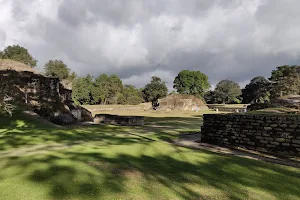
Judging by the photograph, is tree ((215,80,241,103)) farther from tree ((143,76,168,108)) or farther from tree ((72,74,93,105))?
tree ((72,74,93,105))

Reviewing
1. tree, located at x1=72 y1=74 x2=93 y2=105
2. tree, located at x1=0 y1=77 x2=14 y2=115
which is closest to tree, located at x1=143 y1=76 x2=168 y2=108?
tree, located at x1=72 y1=74 x2=93 y2=105

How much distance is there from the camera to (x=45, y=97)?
24141 mm

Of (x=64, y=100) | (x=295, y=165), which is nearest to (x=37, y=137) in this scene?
(x=295, y=165)

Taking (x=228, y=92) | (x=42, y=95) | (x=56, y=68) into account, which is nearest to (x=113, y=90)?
(x=56, y=68)

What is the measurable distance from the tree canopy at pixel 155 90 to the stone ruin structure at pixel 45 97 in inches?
1987

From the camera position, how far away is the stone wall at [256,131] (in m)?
8.95

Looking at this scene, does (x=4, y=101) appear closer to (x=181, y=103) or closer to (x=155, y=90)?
(x=181, y=103)

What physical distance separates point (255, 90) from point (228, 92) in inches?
367

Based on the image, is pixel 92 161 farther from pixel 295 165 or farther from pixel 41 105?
pixel 41 105

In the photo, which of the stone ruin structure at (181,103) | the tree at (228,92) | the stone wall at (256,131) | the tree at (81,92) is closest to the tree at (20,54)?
the tree at (81,92)

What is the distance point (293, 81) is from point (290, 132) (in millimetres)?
42147

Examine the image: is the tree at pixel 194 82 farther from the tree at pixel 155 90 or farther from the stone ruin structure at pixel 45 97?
the stone ruin structure at pixel 45 97

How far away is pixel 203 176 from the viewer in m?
5.88

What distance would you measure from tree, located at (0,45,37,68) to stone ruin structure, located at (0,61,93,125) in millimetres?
27159
